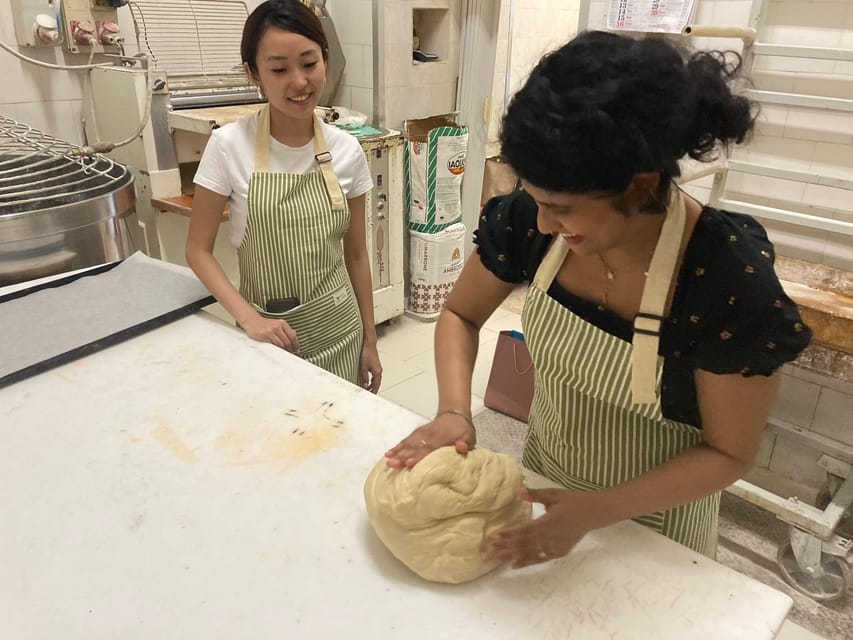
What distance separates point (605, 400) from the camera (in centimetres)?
92

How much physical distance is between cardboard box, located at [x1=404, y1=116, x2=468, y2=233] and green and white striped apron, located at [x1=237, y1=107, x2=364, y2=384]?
59.9 inches

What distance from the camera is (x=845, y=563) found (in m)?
1.81

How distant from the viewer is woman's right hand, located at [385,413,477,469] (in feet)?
2.77

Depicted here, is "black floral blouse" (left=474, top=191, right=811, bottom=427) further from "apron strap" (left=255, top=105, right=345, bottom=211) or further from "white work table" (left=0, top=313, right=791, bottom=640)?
"apron strap" (left=255, top=105, right=345, bottom=211)

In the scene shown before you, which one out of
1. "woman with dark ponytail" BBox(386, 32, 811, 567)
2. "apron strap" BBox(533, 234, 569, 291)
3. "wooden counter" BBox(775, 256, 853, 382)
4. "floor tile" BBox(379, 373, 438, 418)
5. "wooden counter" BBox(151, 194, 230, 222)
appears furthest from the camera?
"floor tile" BBox(379, 373, 438, 418)

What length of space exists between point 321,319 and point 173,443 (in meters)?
0.60

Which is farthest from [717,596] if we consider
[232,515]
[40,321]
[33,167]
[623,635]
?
[33,167]

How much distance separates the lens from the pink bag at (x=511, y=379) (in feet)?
7.97

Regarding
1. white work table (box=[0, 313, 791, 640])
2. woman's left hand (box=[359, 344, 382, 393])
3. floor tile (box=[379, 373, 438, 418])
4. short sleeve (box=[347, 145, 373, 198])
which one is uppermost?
short sleeve (box=[347, 145, 373, 198])

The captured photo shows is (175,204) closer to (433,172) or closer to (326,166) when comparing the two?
(326,166)

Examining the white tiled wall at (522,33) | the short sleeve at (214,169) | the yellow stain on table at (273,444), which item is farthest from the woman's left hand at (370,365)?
the white tiled wall at (522,33)

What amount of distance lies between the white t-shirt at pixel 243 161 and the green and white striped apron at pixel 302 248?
0.8 inches

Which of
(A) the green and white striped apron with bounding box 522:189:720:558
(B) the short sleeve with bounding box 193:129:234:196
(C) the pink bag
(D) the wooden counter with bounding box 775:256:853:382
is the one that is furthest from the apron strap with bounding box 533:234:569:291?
(C) the pink bag

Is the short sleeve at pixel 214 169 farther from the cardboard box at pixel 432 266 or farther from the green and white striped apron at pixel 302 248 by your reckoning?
the cardboard box at pixel 432 266
